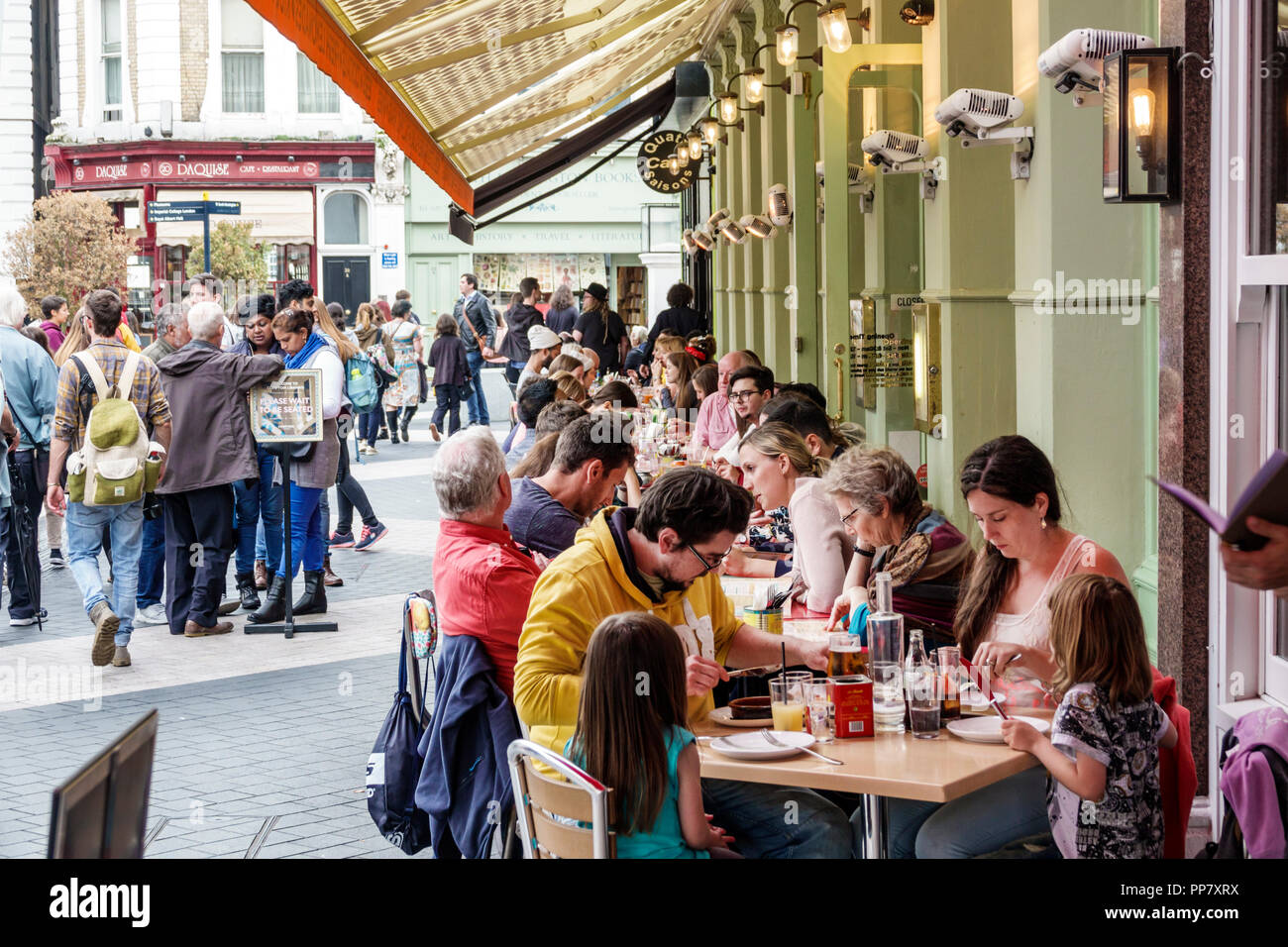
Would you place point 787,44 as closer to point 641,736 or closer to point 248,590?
point 248,590

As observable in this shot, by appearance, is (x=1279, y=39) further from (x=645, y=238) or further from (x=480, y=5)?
(x=645, y=238)

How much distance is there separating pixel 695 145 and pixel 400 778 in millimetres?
14786

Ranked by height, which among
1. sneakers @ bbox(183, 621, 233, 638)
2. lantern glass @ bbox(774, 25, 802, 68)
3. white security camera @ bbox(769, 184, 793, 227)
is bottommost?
sneakers @ bbox(183, 621, 233, 638)

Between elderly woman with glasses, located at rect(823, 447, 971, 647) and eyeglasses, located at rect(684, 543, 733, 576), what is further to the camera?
elderly woman with glasses, located at rect(823, 447, 971, 647)

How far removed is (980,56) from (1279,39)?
3.53 metres

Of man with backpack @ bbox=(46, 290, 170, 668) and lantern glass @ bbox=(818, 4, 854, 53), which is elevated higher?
lantern glass @ bbox=(818, 4, 854, 53)

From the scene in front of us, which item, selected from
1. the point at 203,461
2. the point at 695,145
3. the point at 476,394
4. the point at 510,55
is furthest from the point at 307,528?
the point at 476,394

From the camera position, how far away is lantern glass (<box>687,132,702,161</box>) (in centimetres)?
1838

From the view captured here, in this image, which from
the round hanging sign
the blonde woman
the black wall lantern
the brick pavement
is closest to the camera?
the black wall lantern

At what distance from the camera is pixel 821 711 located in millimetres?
3797

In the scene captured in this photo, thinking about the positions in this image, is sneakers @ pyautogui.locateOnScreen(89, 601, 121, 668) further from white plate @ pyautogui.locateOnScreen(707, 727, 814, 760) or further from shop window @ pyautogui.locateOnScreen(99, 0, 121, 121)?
shop window @ pyautogui.locateOnScreen(99, 0, 121, 121)

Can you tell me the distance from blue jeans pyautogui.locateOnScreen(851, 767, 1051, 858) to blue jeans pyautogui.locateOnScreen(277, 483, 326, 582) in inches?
242

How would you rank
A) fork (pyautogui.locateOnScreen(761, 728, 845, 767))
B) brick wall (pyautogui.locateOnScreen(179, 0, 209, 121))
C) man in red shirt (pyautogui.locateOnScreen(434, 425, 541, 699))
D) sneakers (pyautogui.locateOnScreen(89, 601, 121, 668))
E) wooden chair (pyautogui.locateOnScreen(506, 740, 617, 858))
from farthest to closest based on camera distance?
brick wall (pyautogui.locateOnScreen(179, 0, 209, 121)) → sneakers (pyautogui.locateOnScreen(89, 601, 121, 668)) → man in red shirt (pyautogui.locateOnScreen(434, 425, 541, 699)) → fork (pyautogui.locateOnScreen(761, 728, 845, 767)) → wooden chair (pyautogui.locateOnScreen(506, 740, 617, 858))

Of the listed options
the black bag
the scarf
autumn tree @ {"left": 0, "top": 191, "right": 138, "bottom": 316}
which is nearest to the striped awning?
the scarf
